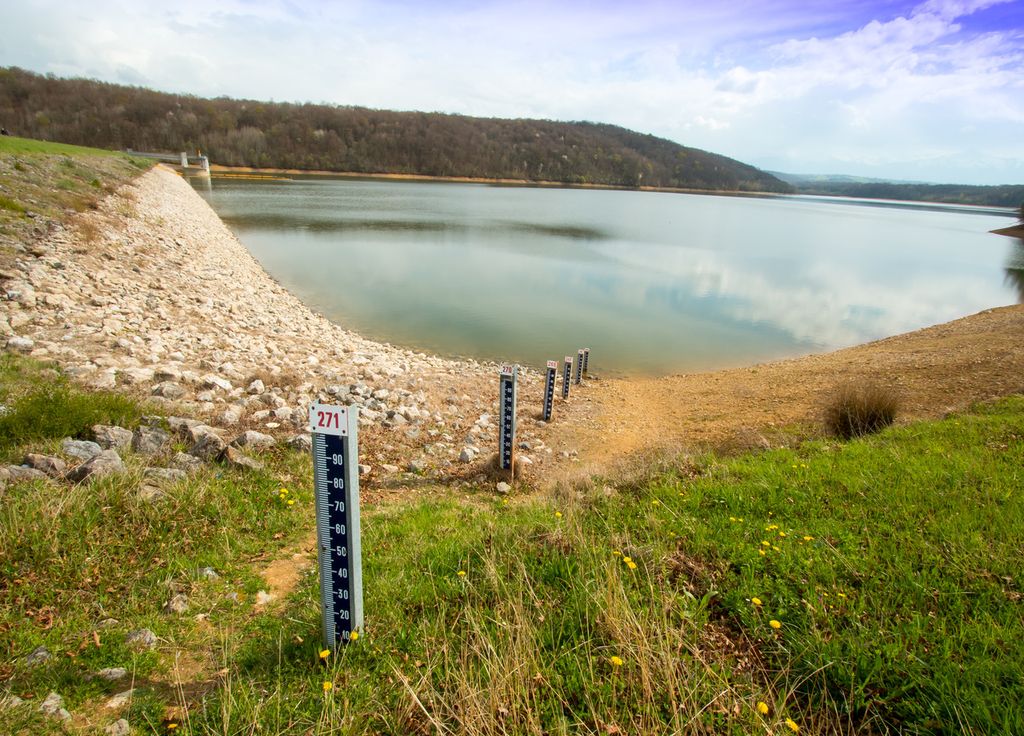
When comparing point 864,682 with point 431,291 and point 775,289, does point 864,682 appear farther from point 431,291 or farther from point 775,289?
point 775,289

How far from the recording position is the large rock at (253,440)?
19.6 ft

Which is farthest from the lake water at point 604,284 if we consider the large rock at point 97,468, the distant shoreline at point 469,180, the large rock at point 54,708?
the distant shoreline at point 469,180

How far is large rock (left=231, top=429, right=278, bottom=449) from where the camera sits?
5.97 m

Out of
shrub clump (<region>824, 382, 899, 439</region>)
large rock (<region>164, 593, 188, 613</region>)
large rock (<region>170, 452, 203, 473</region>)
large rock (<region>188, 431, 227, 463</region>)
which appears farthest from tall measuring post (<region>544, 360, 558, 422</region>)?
large rock (<region>164, 593, 188, 613</region>)

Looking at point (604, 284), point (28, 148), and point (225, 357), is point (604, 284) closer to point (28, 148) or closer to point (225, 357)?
point (225, 357)

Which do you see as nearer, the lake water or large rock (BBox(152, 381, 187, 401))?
large rock (BBox(152, 381, 187, 401))

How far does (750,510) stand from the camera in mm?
4617

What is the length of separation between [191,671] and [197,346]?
7.90 meters

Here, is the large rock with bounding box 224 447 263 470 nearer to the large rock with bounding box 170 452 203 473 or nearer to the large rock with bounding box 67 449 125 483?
the large rock with bounding box 170 452 203 473

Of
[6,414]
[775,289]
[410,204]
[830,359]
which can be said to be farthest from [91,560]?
[410,204]

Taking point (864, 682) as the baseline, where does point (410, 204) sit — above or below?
above

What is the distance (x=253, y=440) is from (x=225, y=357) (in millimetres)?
3882

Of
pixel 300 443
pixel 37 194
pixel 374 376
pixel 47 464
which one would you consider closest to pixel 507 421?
pixel 300 443

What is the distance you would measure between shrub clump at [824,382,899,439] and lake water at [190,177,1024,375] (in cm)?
808
